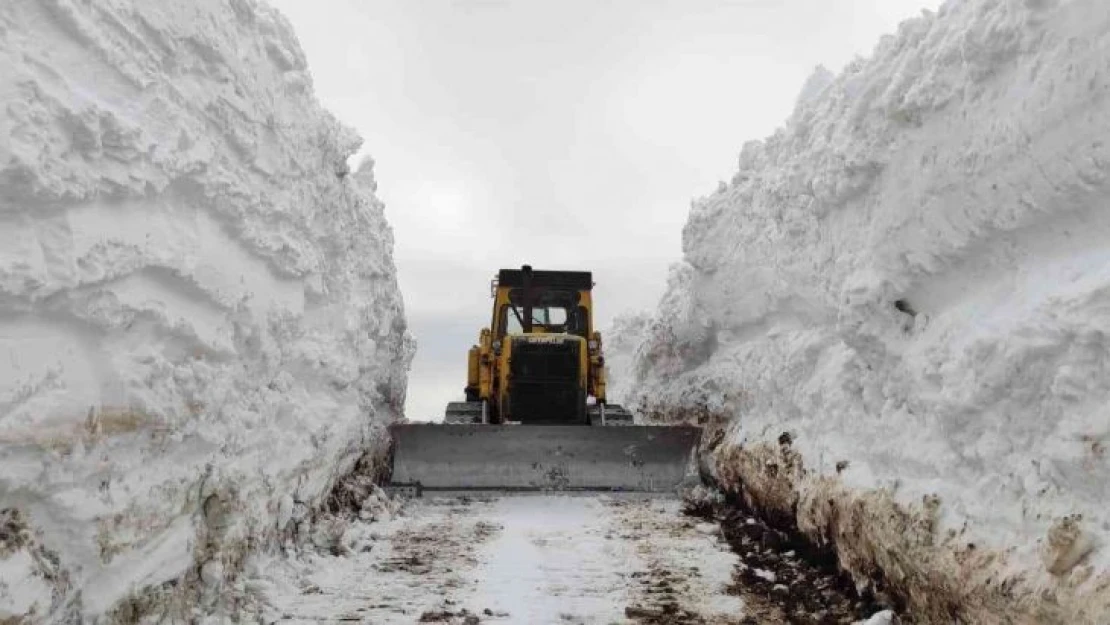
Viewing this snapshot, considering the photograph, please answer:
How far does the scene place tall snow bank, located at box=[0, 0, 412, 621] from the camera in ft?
11.7

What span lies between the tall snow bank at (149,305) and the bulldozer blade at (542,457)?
9.45 ft

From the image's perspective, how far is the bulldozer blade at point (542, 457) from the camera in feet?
34.7

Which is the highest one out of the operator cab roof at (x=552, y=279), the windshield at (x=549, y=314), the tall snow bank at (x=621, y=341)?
the tall snow bank at (x=621, y=341)

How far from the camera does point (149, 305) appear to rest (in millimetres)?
4445

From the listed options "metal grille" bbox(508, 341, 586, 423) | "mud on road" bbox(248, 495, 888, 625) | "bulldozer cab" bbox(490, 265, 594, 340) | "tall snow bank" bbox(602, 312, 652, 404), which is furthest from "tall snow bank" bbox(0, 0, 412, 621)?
"tall snow bank" bbox(602, 312, 652, 404)

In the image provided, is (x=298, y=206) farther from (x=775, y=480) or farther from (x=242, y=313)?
(x=775, y=480)

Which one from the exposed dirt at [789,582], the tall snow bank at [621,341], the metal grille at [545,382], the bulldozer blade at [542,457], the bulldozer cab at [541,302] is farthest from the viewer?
the tall snow bank at [621,341]

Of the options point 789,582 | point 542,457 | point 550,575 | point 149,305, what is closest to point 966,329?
point 789,582

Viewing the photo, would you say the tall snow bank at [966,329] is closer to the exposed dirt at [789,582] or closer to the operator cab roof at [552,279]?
the exposed dirt at [789,582]

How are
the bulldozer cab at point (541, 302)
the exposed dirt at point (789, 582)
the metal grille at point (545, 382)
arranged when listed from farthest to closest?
the bulldozer cab at point (541, 302) → the metal grille at point (545, 382) → the exposed dirt at point (789, 582)

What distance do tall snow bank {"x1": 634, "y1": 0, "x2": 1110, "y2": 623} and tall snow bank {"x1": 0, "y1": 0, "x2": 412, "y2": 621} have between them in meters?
4.05

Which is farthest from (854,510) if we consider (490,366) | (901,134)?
(490,366)

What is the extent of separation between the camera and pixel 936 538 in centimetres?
456

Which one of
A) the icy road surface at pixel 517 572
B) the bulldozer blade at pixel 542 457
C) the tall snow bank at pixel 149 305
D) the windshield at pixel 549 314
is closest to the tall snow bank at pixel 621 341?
the windshield at pixel 549 314
